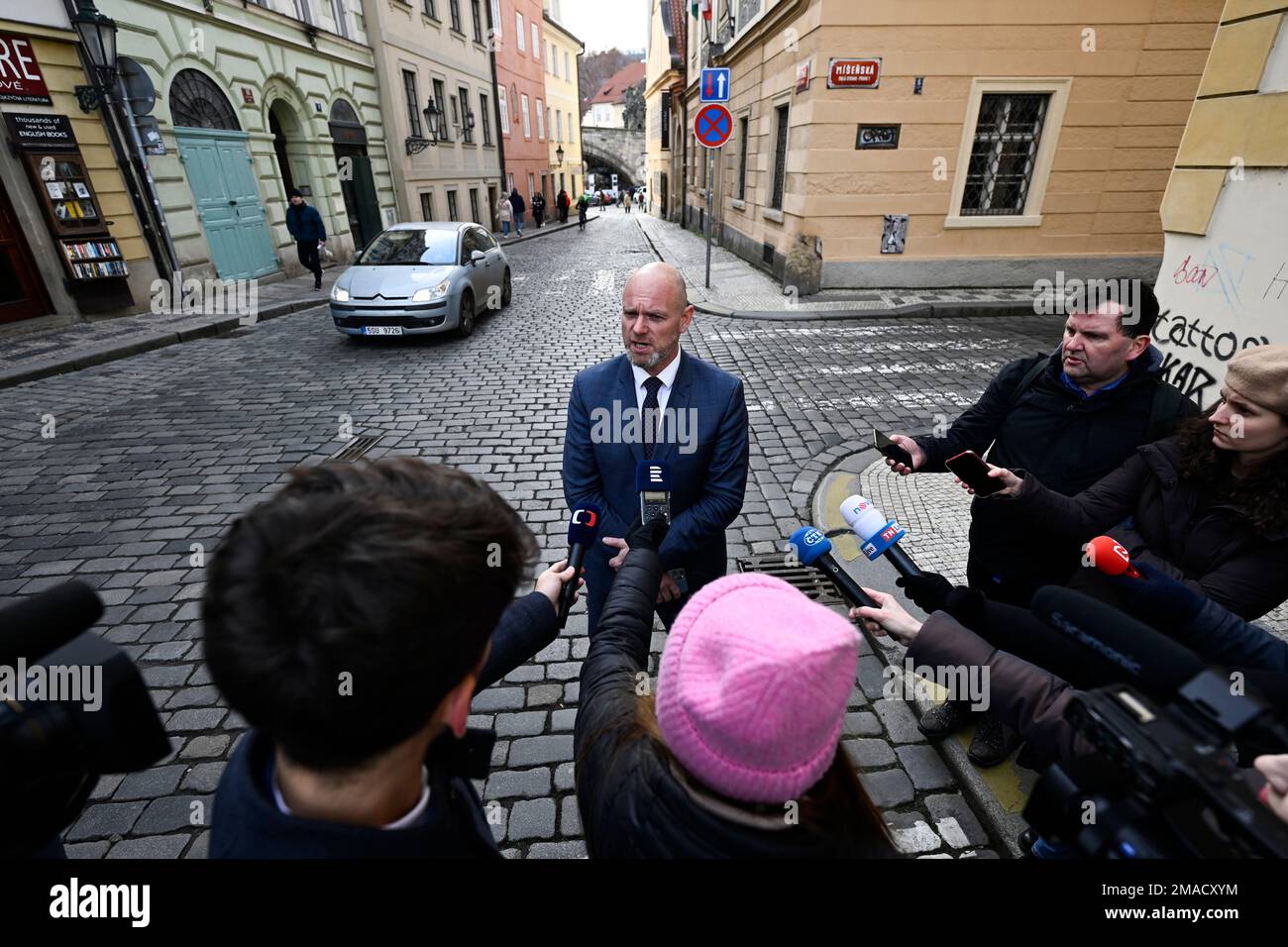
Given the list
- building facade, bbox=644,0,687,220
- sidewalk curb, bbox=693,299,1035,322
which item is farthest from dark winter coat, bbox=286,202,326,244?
building facade, bbox=644,0,687,220

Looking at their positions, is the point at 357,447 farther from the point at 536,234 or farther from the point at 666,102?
the point at 666,102

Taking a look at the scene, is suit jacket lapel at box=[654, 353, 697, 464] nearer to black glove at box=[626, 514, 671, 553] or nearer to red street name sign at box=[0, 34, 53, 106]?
black glove at box=[626, 514, 671, 553]

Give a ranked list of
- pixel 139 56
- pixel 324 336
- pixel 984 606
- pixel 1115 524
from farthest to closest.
→ pixel 139 56
pixel 324 336
pixel 1115 524
pixel 984 606

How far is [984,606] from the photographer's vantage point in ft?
6.00

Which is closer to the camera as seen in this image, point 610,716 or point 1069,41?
point 610,716

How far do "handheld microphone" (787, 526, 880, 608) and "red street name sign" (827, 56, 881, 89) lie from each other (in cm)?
1171

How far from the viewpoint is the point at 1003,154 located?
11.4 m

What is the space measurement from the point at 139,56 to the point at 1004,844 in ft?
53.7

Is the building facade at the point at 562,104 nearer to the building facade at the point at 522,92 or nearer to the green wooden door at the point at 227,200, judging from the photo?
the building facade at the point at 522,92

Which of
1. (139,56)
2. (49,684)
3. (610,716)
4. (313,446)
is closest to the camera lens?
(49,684)

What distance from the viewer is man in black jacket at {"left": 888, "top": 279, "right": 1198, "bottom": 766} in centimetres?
231

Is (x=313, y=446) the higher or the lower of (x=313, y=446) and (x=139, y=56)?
the lower
